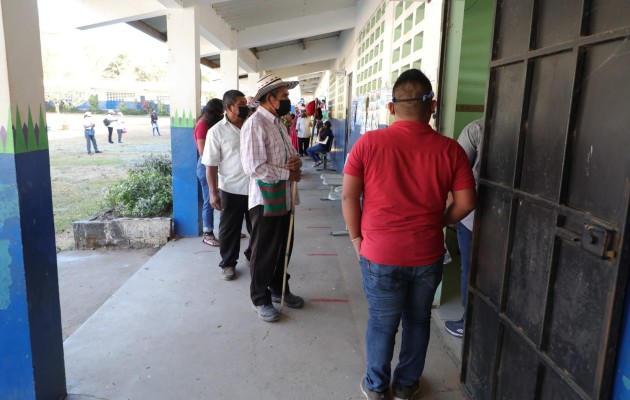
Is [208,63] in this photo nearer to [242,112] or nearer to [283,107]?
[242,112]

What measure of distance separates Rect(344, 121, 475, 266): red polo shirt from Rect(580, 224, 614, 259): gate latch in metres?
0.67

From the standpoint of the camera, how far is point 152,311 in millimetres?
3479

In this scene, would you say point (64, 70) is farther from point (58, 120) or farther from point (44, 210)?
point (44, 210)

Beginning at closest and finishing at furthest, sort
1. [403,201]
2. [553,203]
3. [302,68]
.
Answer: [553,203]
[403,201]
[302,68]

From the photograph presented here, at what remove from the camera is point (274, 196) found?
10.3 ft

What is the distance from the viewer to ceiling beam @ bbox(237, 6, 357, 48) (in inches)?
338

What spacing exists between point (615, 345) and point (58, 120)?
104 ft

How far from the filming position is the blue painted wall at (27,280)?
6.49ft

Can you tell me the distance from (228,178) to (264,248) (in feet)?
3.34

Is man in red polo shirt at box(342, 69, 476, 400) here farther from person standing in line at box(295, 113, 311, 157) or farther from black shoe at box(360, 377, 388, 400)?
person standing in line at box(295, 113, 311, 157)

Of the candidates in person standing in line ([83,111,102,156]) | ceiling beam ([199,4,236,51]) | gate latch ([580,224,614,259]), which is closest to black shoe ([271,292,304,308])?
gate latch ([580,224,614,259])

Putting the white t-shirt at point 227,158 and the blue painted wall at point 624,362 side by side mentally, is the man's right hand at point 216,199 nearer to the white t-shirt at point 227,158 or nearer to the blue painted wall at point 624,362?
the white t-shirt at point 227,158

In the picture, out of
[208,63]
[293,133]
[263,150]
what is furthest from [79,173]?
[263,150]

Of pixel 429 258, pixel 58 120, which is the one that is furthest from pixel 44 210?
pixel 58 120
